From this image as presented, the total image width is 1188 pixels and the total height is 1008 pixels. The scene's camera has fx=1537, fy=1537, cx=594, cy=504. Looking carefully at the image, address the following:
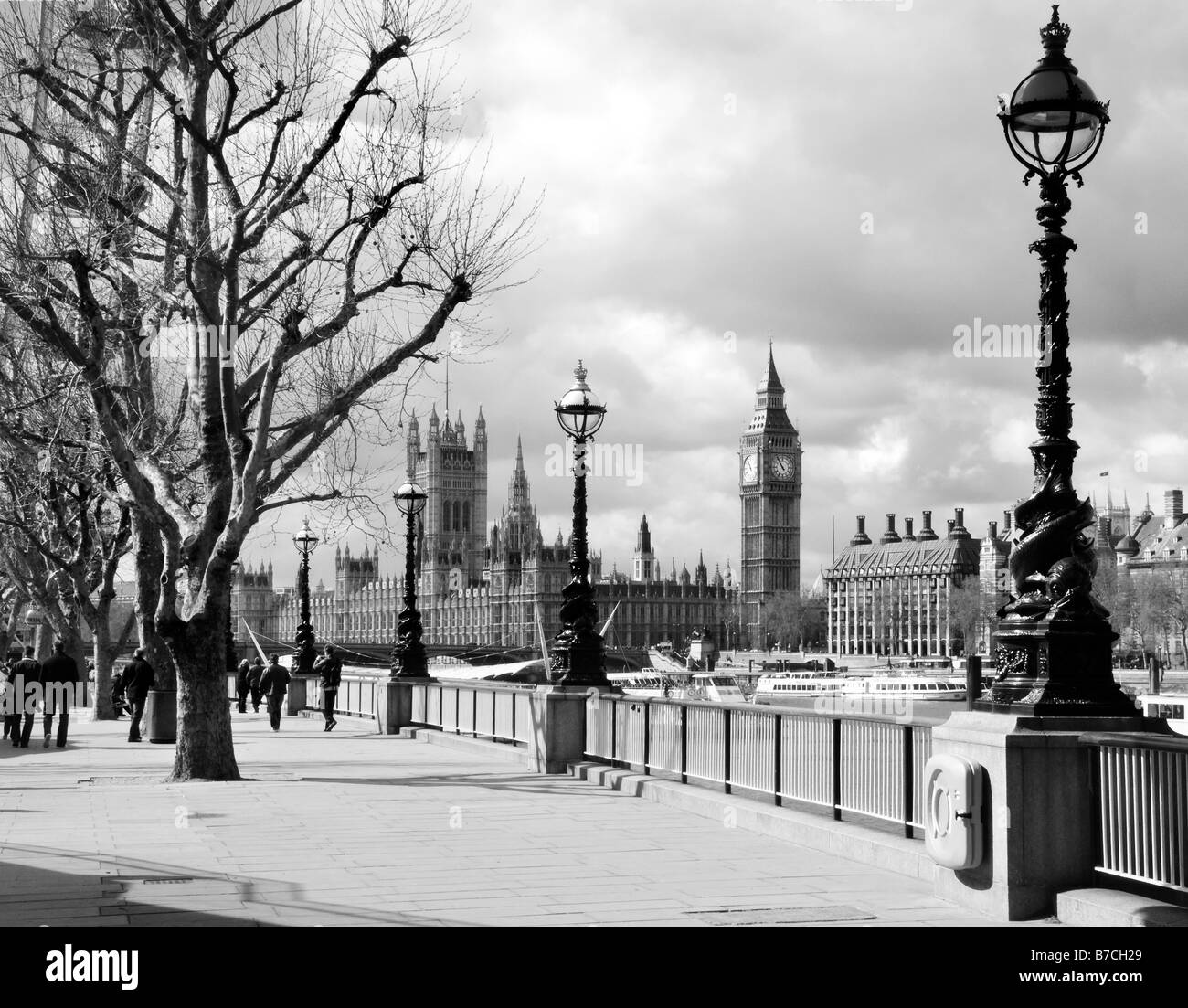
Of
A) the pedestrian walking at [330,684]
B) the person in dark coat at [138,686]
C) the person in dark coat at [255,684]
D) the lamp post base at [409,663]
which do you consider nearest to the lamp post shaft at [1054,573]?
the person in dark coat at [138,686]

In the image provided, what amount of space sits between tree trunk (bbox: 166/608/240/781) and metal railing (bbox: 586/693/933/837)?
14.5 feet

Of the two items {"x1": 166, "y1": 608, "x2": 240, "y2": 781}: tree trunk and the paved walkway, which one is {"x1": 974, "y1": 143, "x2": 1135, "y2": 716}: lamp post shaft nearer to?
the paved walkway

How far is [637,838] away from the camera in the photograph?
40.9 ft

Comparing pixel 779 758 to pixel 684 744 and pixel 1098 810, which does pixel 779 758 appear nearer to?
pixel 684 744

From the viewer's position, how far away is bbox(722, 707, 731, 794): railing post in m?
14.6

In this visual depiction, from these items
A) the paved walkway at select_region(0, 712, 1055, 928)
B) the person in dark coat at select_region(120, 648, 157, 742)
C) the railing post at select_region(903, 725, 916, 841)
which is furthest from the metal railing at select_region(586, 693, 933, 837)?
the person in dark coat at select_region(120, 648, 157, 742)

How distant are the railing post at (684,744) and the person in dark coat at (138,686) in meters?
13.4

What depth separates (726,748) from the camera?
14.7m

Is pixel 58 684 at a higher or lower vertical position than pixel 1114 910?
higher

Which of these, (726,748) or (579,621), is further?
(579,621)

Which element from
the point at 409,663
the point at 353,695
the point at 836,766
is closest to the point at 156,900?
the point at 836,766

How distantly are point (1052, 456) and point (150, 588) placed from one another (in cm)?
→ 2245
